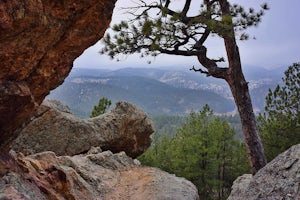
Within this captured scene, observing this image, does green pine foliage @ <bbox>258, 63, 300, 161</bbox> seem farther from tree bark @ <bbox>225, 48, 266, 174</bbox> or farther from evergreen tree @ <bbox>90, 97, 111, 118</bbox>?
evergreen tree @ <bbox>90, 97, 111, 118</bbox>

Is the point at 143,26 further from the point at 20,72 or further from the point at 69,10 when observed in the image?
the point at 20,72

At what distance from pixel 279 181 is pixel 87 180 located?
24.4ft

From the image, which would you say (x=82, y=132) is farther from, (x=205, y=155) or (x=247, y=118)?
(x=205, y=155)

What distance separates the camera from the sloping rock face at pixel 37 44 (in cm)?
501

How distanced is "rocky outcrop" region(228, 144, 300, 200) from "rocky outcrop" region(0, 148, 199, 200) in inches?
169

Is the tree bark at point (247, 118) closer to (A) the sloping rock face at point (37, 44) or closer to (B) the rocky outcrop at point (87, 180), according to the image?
(B) the rocky outcrop at point (87, 180)

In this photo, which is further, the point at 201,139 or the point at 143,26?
the point at 201,139

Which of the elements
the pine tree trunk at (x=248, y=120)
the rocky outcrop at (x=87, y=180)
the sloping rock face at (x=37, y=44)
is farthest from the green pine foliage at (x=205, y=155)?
the sloping rock face at (x=37, y=44)

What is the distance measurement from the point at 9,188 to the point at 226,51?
8.39 m

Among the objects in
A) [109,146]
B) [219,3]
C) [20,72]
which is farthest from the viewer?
[109,146]

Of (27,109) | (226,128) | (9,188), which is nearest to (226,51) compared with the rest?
(27,109)

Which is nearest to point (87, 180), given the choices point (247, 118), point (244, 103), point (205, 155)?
point (247, 118)

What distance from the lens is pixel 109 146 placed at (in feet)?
57.0

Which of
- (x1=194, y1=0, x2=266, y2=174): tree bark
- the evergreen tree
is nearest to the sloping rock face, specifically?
(x1=194, y1=0, x2=266, y2=174): tree bark
